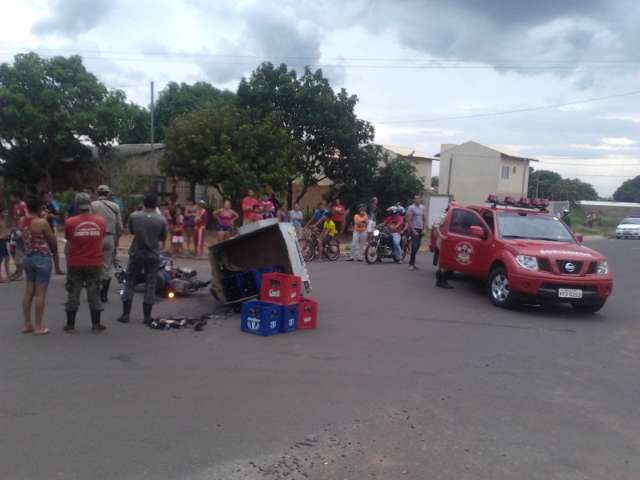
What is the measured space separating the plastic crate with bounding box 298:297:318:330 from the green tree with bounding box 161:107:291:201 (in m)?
15.1

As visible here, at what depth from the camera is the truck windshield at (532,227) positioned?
1173 centimetres

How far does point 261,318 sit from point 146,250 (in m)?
1.79

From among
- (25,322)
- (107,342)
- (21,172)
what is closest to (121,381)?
(107,342)

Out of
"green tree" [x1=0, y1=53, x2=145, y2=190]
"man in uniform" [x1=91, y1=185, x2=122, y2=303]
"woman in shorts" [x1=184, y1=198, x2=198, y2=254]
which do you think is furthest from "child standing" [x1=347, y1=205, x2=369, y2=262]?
"green tree" [x1=0, y1=53, x2=145, y2=190]

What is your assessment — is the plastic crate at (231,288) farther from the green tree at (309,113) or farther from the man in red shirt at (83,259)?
the green tree at (309,113)

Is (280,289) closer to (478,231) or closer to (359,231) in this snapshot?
(478,231)

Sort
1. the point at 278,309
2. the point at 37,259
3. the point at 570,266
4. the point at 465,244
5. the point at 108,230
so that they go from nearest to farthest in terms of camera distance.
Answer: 1. the point at 37,259
2. the point at 278,309
3. the point at 108,230
4. the point at 570,266
5. the point at 465,244

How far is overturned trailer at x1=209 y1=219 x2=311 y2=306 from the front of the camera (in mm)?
9734

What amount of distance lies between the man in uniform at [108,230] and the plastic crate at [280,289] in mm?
2824

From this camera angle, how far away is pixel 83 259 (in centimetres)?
789

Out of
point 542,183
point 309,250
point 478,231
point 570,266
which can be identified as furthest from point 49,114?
point 542,183

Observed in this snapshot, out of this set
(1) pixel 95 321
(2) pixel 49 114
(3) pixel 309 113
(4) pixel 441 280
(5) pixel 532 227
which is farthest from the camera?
(3) pixel 309 113

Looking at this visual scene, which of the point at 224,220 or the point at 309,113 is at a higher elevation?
the point at 309,113

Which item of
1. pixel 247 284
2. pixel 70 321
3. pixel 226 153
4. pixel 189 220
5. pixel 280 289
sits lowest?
pixel 70 321
